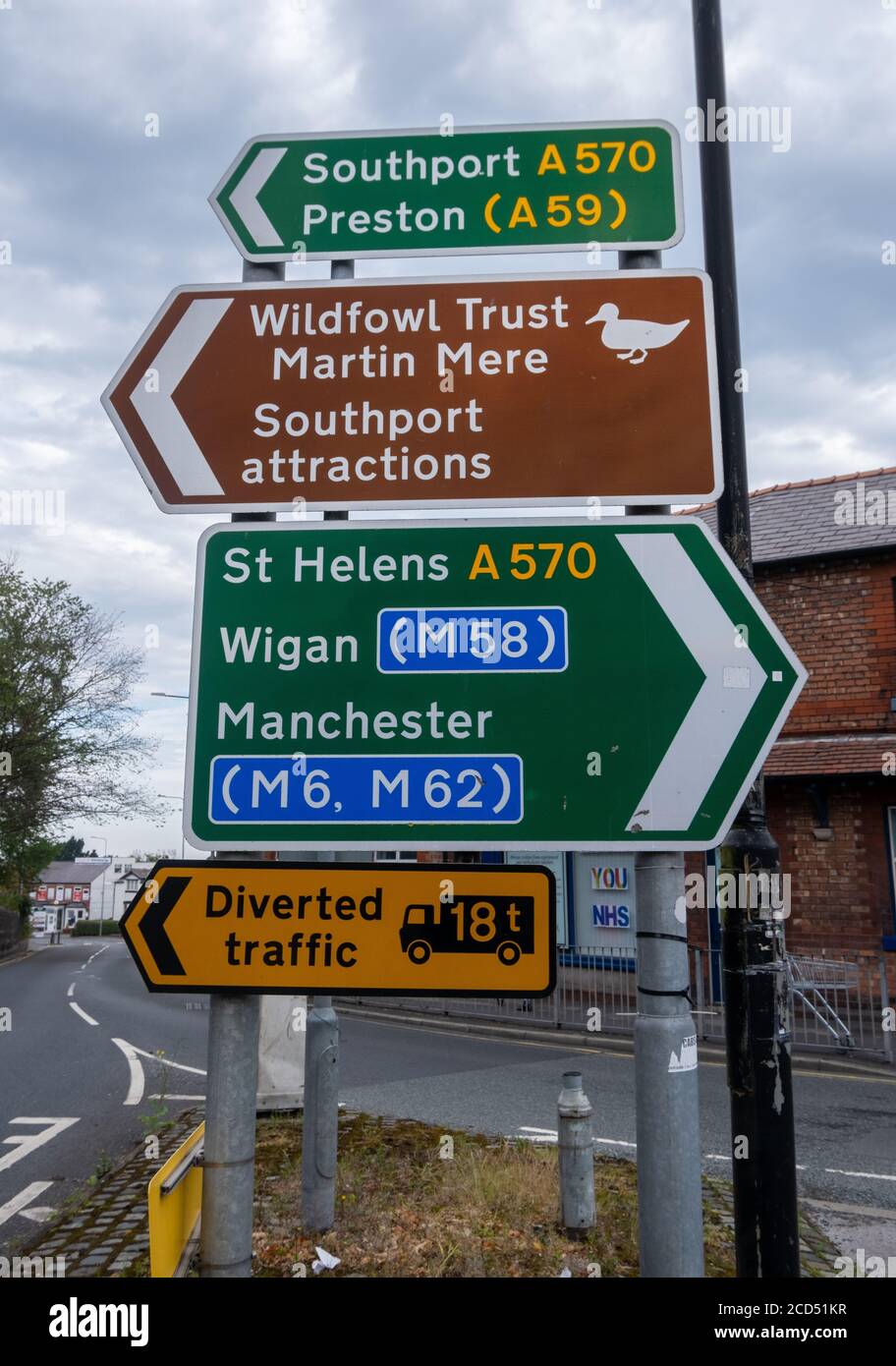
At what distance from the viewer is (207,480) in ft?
7.65

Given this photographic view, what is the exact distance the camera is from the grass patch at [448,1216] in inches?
180

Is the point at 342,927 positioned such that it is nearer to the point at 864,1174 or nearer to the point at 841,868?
the point at 864,1174

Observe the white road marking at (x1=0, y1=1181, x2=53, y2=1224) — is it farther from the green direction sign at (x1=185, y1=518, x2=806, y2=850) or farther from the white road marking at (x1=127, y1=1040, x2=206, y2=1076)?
the green direction sign at (x1=185, y1=518, x2=806, y2=850)

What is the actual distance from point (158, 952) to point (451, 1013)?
46.6 ft

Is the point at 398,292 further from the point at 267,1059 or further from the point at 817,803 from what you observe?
the point at 817,803

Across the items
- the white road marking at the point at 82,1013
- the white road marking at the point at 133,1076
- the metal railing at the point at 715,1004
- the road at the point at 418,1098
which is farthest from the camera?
the white road marking at the point at 82,1013

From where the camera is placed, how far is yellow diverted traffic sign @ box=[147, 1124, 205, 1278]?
2.71m

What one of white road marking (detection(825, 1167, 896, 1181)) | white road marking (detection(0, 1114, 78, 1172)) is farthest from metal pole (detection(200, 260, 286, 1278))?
white road marking (detection(825, 1167, 896, 1181))

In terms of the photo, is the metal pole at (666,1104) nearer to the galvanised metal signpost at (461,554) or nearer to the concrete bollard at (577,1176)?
the galvanised metal signpost at (461,554)

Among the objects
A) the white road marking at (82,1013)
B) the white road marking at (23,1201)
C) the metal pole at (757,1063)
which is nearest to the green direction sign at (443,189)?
the metal pole at (757,1063)

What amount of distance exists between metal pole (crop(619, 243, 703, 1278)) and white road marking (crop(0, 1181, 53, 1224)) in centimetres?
547

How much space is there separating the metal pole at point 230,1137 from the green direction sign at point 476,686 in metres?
0.38

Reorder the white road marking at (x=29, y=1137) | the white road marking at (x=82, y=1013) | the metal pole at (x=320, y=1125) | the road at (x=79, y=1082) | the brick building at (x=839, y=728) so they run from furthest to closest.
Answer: the white road marking at (x=82, y=1013) → the brick building at (x=839, y=728) → the white road marking at (x=29, y=1137) → the road at (x=79, y=1082) → the metal pole at (x=320, y=1125)
